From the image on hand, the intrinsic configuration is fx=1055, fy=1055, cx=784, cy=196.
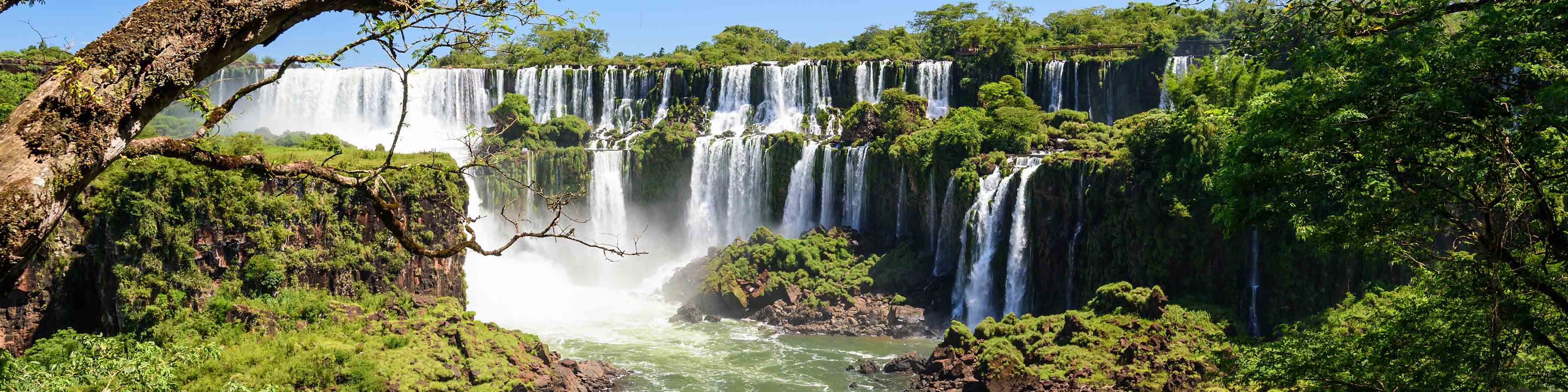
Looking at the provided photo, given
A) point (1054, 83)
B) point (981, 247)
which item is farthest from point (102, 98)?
point (1054, 83)

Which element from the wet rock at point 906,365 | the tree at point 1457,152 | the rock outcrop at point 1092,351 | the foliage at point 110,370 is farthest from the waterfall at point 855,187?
the foliage at point 110,370

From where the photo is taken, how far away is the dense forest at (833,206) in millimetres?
8023

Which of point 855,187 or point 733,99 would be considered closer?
point 855,187

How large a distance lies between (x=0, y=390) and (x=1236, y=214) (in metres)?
13.2

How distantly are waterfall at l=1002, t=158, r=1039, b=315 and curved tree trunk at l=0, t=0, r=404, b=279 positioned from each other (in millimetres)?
26589

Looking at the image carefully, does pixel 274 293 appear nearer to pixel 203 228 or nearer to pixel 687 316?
pixel 203 228

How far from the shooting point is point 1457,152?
8836 mm

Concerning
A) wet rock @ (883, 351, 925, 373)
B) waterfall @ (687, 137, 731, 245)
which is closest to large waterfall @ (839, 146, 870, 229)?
waterfall @ (687, 137, 731, 245)

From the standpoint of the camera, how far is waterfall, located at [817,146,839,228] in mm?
38375

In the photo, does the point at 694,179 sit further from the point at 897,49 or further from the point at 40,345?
the point at 40,345

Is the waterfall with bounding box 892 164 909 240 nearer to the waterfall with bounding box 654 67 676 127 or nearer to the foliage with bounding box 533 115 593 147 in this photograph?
the foliage with bounding box 533 115 593 147

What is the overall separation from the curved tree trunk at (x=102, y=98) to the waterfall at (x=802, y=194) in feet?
112

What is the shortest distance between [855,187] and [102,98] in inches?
1335

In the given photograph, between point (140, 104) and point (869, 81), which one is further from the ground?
point (869, 81)
